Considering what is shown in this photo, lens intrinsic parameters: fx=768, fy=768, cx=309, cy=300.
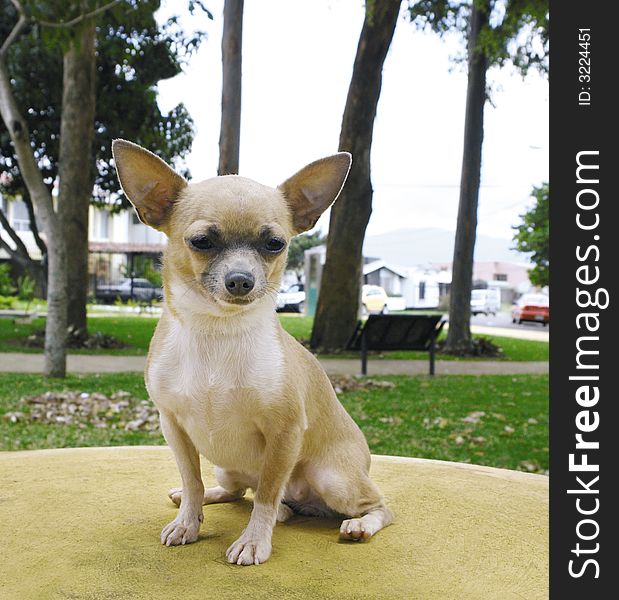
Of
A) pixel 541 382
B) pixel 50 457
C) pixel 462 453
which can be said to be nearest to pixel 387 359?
pixel 541 382

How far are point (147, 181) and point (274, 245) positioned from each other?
0.37 m

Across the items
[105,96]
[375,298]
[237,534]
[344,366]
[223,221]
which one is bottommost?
[344,366]

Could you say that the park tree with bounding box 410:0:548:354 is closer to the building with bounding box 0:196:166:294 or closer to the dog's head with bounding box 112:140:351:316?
the dog's head with bounding box 112:140:351:316

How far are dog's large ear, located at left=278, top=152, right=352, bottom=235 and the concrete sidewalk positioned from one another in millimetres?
7234

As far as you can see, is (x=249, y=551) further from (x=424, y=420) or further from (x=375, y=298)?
(x=375, y=298)

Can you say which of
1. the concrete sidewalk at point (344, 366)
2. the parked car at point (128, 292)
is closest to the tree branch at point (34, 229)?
the concrete sidewalk at point (344, 366)

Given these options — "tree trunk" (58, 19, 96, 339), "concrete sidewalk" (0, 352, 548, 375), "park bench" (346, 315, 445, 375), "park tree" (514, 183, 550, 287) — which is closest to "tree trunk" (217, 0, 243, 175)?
"park bench" (346, 315, 445, 375)

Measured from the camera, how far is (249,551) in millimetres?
1948

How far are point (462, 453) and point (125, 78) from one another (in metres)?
10.8

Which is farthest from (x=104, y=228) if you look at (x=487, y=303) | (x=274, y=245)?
(x=274, y=245)

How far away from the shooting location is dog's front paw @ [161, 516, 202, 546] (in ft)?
6.79

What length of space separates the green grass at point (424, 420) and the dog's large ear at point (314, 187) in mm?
3926

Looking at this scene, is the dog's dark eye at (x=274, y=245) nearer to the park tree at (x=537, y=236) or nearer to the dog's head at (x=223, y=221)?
the dog's head at (x=223, y=221)

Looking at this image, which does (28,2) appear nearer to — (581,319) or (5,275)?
(581,319)
